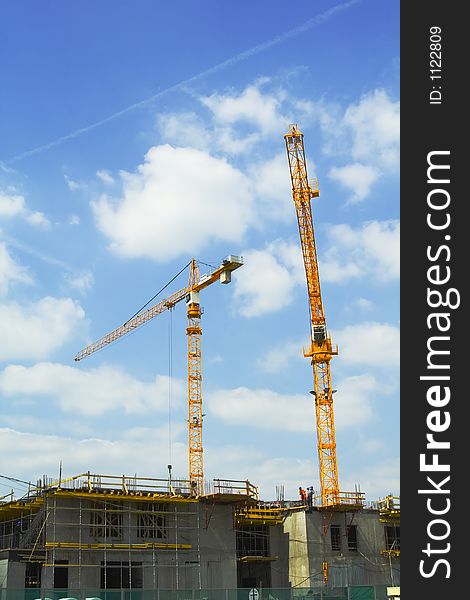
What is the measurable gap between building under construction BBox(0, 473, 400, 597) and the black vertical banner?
42.8 m

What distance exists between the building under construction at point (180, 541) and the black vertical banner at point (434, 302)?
42.8 m

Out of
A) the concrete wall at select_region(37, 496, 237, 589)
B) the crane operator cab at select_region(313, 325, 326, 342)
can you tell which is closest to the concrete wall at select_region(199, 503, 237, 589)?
the concrete wall at select_region(37, 496, 237, 589)

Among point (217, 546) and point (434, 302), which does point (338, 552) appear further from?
point (434, 302)

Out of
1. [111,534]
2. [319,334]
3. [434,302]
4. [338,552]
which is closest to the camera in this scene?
[434,302]

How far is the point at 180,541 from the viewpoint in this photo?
203ft

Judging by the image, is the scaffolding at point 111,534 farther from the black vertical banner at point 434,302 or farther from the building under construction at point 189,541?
the black vertical banner at point 434,302

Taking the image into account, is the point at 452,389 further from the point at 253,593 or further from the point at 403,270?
the point at 253,593

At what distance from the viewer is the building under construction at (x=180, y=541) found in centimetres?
5678

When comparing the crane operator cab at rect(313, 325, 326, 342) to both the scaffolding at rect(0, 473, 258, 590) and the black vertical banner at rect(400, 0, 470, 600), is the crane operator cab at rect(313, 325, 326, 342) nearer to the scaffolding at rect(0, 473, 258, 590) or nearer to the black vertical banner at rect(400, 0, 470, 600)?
the scaffolding at rect(0, 473, 258, 590)

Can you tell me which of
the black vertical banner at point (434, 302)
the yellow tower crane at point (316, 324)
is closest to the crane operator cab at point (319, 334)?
the yellow tower crane at point (316, 324)

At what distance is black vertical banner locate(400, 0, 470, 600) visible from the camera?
11.7 m

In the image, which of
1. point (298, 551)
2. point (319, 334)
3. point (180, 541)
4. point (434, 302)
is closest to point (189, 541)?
point (180, 541)

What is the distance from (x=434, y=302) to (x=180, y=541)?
5367cm

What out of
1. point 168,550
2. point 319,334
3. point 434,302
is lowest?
point 168,550
